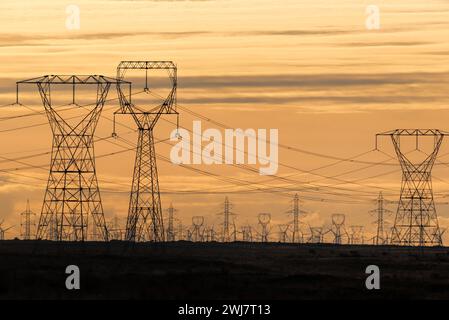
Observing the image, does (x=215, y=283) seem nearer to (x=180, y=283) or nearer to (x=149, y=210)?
(x=180, y=283)

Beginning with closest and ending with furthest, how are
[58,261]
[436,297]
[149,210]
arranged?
[436,297] → [58,261] → [149,210]
